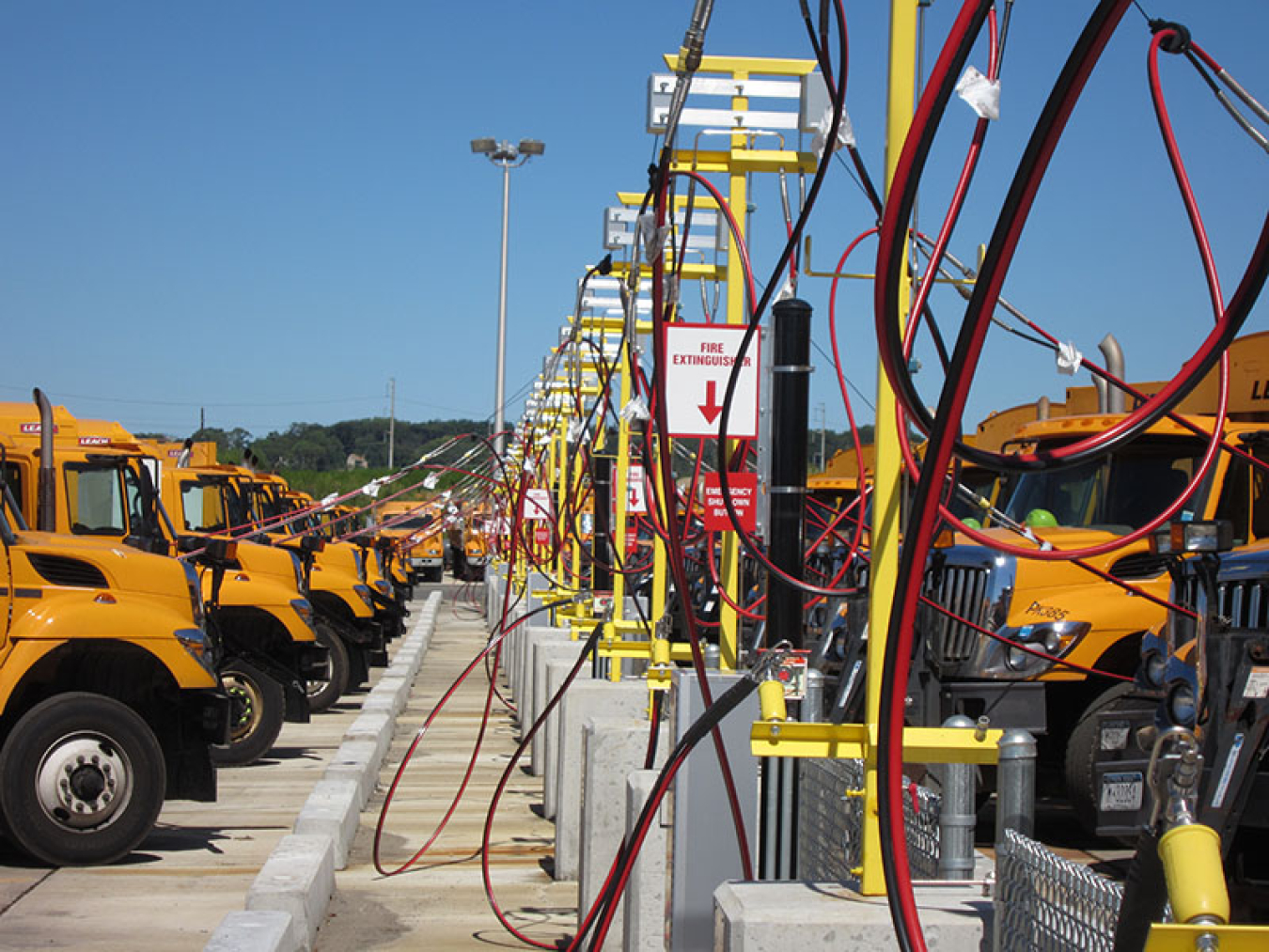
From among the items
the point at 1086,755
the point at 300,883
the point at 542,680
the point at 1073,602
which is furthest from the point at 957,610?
the point at 300,883

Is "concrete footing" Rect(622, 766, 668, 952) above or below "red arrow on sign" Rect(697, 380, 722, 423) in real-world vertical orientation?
below

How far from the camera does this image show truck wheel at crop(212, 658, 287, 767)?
537 inches

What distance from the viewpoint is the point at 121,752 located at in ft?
30.1

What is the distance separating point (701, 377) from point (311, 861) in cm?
A: 313

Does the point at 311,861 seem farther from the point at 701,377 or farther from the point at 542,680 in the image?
the point at 542,680

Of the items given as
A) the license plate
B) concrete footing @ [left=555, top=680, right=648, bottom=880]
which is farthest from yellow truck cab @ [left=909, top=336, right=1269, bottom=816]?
the license plate

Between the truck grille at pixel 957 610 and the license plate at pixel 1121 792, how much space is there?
2673 millimetres

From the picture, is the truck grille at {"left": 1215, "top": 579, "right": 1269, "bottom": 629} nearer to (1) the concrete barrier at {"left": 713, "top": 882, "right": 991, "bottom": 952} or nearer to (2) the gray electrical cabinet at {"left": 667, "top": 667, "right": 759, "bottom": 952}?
(2) the gray electrical cabinet at {"left": 667, "top": 667, "right": 759, "bottom": 952}

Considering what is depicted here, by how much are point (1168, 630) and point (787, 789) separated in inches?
136

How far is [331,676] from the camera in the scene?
60.0 ft

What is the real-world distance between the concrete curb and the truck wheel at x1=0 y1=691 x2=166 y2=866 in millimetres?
951

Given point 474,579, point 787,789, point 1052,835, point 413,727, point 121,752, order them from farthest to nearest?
point 474,579 → point 413,727 → point 1052,835 → point 121,752 → point 787,789

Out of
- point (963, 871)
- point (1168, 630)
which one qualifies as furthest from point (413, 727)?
point (963, 871)

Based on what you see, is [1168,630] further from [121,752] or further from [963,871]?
[121,752]
